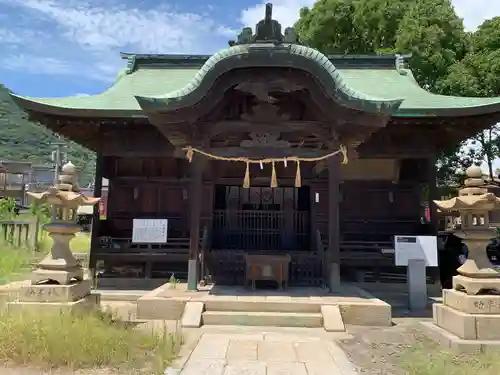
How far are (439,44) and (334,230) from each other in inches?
627

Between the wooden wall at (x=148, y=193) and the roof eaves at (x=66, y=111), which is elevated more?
the roof eaves at (x=66, y=111)

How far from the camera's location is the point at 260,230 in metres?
12.3

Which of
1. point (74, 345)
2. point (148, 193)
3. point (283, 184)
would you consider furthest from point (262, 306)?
point (148, 193)

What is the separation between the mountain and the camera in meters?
92.4

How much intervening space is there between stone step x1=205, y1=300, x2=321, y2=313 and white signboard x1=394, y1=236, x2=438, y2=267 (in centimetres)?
278

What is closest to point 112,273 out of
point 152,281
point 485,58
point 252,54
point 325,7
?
point 152,281

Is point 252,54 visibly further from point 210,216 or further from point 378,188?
point 378,188

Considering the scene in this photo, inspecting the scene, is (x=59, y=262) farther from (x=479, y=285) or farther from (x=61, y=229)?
(x=479, y=285)

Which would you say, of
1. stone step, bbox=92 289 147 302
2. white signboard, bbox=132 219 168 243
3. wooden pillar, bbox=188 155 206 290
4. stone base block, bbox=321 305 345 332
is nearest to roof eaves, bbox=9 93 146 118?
wooden pillar, bbox=188 155 206 290

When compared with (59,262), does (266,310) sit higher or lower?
lower

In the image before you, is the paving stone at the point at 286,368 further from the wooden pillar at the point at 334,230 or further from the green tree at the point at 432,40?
the green tree at the point at 432,40

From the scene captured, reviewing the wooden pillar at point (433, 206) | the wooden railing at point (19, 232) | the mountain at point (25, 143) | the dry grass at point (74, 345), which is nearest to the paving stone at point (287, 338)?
the dry grass at point (74, 345)

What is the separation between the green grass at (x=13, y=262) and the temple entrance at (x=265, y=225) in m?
5.67

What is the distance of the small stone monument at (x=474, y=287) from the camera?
6180mm
